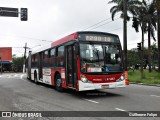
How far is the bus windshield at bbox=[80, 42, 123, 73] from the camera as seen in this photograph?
12.9 m

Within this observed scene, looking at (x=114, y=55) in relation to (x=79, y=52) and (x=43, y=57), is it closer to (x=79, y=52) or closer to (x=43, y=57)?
(x=79, y=52)

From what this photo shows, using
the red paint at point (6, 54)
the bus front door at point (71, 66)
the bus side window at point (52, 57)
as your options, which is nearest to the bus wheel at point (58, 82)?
the bus side window at point (52, 57)

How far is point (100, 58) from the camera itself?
13078mm

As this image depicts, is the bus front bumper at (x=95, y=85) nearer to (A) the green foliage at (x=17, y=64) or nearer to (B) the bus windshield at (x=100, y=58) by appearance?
(B) the bus windshield at (x=100, y=58)

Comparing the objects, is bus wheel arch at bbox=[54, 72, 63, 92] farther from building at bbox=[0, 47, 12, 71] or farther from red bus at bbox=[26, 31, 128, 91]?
building at bbox=[0, 47, 12, 71]

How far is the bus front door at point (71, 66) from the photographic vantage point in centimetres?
1344

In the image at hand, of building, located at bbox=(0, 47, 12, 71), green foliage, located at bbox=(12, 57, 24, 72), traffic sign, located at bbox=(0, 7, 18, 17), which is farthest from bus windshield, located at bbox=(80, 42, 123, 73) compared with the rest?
green foliage, located at bbox=(12, 57, 24, 72)

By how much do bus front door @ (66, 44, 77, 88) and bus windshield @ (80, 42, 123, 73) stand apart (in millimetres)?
646

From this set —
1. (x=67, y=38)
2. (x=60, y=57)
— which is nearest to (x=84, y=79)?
(x=67, y=38)

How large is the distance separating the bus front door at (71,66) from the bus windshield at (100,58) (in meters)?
0.65

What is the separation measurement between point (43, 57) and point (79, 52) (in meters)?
7.35

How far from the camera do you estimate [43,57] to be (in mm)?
19750

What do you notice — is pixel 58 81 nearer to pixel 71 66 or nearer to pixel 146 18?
pixel 71 66

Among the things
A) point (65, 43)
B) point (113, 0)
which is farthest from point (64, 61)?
point (113, 0)
